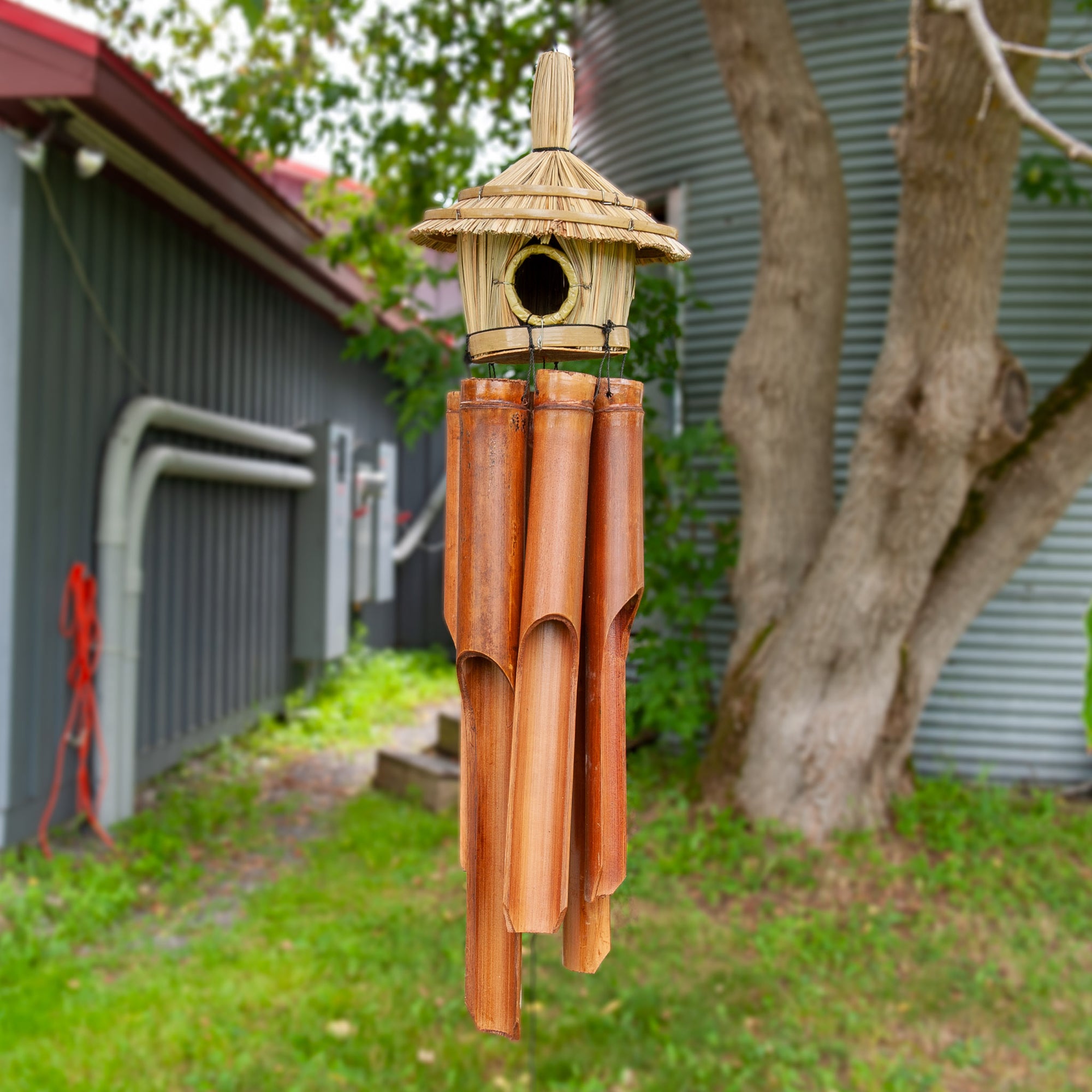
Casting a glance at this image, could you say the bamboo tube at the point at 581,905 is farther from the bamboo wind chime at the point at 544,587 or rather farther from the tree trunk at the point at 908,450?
the tree trunk at the point at 908,450

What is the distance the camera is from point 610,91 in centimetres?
696

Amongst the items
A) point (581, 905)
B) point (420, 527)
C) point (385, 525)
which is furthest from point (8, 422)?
point (420, 527)

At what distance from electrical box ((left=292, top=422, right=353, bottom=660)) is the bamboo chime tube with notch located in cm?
729

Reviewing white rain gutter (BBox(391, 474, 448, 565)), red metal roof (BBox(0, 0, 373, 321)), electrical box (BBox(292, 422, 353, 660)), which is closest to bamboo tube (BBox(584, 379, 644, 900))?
red metal roof (BBox(0, 0, 373, 321))

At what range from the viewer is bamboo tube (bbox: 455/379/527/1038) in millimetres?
1195

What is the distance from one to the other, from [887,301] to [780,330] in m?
1.45

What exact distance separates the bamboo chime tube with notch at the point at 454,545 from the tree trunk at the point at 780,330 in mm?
3838

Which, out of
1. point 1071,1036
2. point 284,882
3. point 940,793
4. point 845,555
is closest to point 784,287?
point 845,555

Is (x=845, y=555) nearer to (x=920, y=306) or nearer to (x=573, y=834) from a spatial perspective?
(x=920, y=306)

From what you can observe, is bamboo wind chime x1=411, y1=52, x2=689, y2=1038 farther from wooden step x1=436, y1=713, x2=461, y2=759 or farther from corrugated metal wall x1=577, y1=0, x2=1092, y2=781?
wooden step x1=436, y1=713, x2=461, y2=759

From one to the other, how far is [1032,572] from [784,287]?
8.20 ft

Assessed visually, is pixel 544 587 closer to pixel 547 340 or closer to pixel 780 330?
pixel 547 340

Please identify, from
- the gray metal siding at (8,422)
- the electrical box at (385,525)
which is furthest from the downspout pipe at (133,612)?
the electrical box at (385,525)

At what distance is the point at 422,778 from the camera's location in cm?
611
